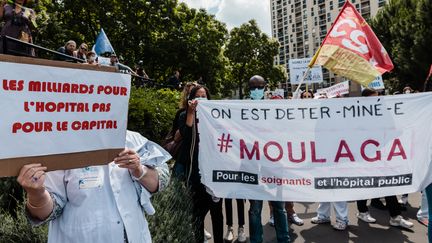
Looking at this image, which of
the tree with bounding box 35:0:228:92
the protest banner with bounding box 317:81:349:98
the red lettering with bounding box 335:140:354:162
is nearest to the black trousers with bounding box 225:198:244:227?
the red lettering with bounding box 335:140:354:162

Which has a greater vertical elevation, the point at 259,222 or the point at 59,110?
the point at 59,110

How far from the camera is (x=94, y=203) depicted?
191 cm

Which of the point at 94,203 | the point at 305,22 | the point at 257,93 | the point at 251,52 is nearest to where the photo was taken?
the point at 94,203

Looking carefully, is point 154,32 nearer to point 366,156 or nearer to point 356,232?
point 356,232

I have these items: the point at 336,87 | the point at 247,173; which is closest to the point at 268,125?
the point at 247,173

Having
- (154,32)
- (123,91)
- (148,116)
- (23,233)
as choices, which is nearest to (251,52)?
(154,32)

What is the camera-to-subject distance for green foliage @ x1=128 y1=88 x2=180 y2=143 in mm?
6145

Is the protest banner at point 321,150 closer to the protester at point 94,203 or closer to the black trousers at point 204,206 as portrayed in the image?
the black trousers at point 204,206

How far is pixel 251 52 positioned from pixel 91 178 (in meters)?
45.7

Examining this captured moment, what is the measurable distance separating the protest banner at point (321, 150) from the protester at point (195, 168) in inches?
5.2

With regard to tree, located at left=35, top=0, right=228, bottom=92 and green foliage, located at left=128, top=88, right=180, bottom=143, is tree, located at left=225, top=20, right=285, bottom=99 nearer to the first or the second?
tree, located at left=35, top=0, right=228, bottom=92

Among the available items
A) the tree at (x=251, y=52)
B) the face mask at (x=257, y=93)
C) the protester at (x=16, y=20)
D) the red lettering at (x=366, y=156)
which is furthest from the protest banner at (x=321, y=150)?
the tree at (x=251, y=52)

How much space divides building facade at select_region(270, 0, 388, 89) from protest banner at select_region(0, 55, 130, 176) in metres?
86.1

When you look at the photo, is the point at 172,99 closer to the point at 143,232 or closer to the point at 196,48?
the point at 143,232
